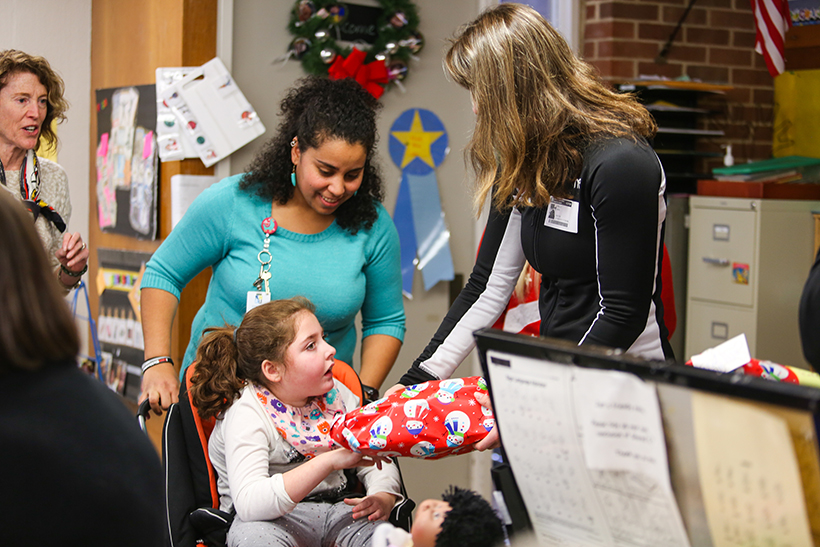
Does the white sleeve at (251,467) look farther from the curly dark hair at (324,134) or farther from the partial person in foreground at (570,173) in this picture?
the curly dark hair at (324,134)

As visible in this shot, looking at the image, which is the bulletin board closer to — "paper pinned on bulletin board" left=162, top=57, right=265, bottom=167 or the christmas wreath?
"paper pinned on bulletin board" left=162, top=57, right=265, bottom=167

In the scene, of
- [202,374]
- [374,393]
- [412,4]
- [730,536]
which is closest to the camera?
[730,536]

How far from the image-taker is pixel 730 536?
74 cm

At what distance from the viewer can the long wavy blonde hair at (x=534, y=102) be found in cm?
144

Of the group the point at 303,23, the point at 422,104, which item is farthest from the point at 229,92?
the point at 422,104

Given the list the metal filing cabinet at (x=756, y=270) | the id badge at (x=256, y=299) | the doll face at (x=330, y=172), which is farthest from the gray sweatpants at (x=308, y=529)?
the metal filing cabinet at (x=756, y=270)

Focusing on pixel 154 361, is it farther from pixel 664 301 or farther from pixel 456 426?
pixel 664 301

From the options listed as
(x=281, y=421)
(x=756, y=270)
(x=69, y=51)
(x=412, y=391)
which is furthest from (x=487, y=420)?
(x=69, y=51)

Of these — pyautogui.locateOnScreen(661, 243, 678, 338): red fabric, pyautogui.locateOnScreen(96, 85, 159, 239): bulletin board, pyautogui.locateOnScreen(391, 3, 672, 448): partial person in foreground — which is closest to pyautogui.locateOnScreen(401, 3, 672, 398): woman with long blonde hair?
pyautogui.locateOnScreen(391, 3, 672, 448): partial person in foreground

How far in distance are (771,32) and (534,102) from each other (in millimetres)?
2979

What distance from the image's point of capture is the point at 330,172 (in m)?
1.91

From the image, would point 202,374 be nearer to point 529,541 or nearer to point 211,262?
point 211,262

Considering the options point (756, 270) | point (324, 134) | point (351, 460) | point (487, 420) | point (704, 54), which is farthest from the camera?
point (704, 54)

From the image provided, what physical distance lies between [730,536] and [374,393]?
1240 millimetres
